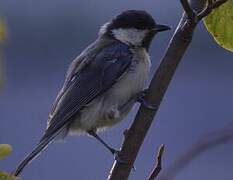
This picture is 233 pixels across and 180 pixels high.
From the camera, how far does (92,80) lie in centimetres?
371

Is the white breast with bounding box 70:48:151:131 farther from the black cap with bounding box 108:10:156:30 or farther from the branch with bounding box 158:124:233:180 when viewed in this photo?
the branch with bounding box 158:124:233:180

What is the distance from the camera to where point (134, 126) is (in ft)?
6.82

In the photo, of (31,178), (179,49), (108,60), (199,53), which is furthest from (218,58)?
(179,49)

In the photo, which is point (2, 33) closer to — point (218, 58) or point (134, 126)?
point (134, 126)

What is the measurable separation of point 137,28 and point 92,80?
1.29ft

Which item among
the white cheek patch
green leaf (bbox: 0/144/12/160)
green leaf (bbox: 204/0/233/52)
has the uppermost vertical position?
green leaf (bbox: 0/144/12/160)

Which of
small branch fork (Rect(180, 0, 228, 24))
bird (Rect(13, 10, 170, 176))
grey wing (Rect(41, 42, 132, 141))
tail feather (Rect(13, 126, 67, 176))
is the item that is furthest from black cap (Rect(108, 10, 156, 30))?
small branch fork (Rect(180, 0, 228, 24))

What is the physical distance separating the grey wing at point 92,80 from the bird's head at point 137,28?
0.06 meters

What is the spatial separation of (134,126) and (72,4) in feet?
18.6

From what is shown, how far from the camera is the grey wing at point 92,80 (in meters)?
3.55

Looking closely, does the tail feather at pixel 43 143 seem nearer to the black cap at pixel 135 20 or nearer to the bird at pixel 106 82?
the bird at pixel 106 82

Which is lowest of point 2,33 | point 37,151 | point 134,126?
point 37,151

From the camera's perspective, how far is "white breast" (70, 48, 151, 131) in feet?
11.7

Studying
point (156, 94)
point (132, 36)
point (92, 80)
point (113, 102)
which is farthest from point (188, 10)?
point (132, 36)
